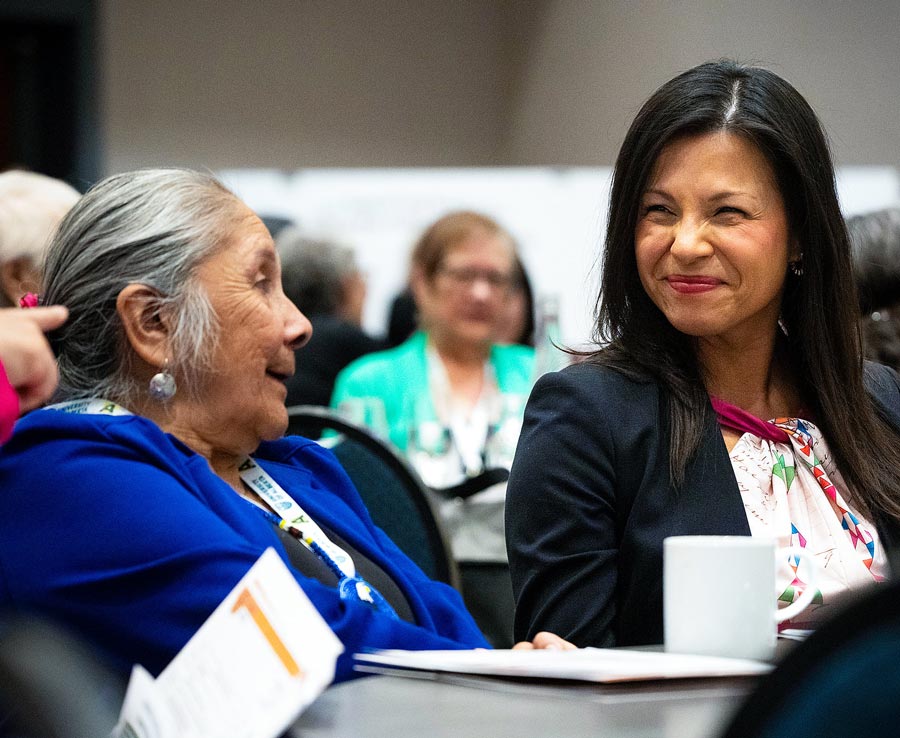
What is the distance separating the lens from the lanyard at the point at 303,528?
5.00 feet

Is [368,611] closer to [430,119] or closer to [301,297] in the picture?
[301,297]

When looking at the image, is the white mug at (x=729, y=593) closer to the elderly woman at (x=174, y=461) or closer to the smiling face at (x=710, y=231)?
the elderly woman at (x=174, y=461)

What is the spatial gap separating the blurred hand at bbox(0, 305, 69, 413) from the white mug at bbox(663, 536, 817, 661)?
543mm

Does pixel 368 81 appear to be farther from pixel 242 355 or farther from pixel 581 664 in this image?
pixel 581 664

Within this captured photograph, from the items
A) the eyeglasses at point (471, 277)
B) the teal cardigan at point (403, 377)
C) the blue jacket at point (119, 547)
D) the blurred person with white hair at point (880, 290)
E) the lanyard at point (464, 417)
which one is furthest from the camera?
the eyeglasses at point (471, 277)

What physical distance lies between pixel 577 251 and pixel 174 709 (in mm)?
5228

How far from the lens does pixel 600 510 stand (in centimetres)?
158

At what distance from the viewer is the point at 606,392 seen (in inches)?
64.7

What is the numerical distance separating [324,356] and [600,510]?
3.21 metres

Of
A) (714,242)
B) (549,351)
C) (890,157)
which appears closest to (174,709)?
(714,242)

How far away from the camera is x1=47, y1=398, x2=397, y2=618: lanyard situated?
152 cm

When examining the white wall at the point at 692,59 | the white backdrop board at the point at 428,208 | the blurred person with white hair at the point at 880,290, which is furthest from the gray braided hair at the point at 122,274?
the white backdrop board at the point at 428,208

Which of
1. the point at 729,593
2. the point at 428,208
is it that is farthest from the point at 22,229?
the point at 428,208

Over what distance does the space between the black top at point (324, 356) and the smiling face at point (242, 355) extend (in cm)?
278
